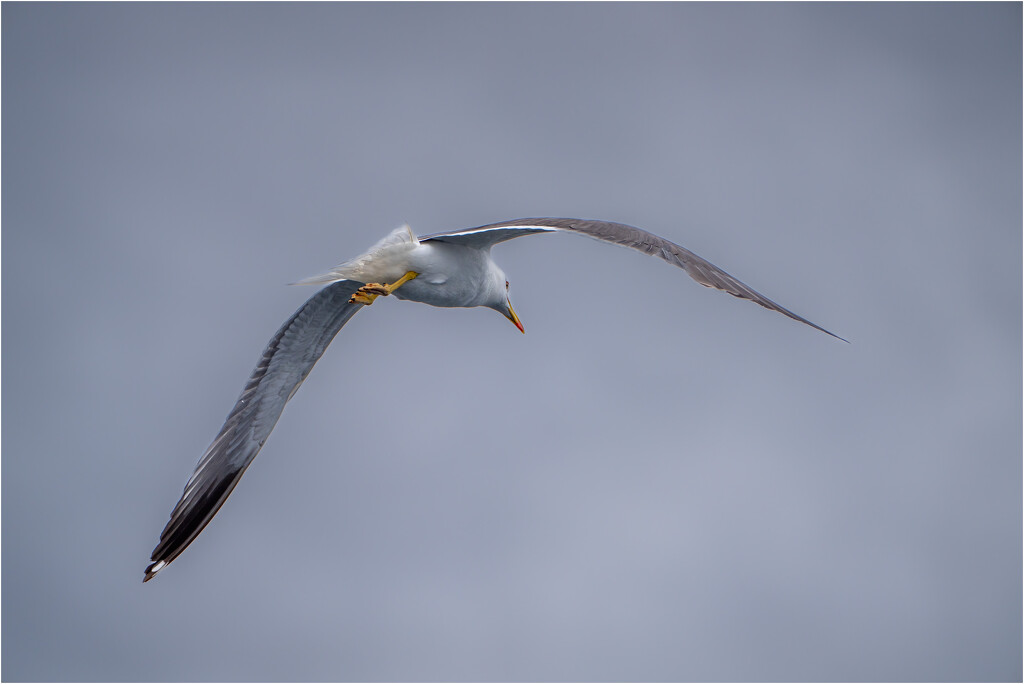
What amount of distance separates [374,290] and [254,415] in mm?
1537

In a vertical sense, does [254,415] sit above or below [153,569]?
above

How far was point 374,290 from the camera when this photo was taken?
4281mm

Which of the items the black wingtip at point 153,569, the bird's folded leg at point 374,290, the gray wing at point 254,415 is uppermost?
the bird's folded leg at point 374,290

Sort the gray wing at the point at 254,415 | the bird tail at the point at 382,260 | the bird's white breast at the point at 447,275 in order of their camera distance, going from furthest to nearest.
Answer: the gray wing at the point at 254,415, the bird's white breast at the point at 447,275, the bird tail at the point at 382,260

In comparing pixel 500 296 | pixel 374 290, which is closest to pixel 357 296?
pixel 374 290

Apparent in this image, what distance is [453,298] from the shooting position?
4621 mm

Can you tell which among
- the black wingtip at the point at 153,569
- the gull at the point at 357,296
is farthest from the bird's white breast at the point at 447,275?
the black wingtip at the point at 153,569

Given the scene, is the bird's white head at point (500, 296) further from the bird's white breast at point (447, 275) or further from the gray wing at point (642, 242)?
the gray wing at point (642, 242)

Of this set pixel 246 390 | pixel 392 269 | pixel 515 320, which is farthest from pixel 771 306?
pixel 246 390

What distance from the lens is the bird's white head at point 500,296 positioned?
4848 mm

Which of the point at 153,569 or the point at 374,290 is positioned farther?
the point at 153,569

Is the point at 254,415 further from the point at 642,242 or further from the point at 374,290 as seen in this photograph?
the point at 642,242

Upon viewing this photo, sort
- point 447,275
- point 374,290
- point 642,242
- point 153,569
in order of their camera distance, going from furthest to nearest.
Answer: point 153,569, point 447,275, point 374,290, point 642,242

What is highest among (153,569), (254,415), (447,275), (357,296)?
(447,275)
